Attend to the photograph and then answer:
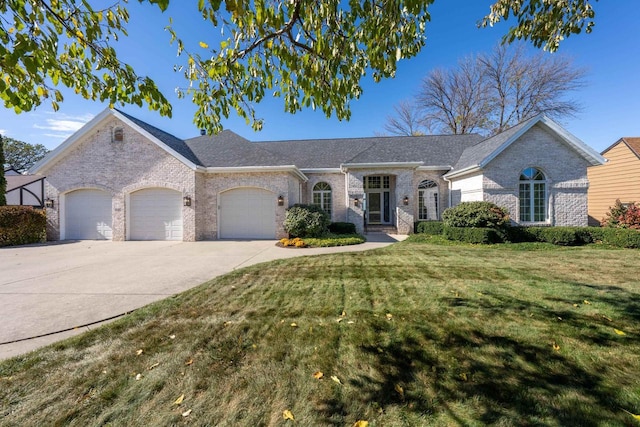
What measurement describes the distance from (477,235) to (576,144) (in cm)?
726

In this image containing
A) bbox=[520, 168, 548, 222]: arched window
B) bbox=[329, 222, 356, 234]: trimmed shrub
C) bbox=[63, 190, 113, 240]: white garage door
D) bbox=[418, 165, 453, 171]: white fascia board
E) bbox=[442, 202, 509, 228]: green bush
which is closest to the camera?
bbox=[442, 202, 509, 228]: green bush

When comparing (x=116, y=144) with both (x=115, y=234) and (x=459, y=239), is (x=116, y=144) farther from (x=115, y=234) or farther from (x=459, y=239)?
(x=459, y=239)

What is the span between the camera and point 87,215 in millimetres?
12836

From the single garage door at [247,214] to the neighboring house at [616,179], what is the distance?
19.5m

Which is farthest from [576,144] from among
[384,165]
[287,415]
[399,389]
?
[287,415]

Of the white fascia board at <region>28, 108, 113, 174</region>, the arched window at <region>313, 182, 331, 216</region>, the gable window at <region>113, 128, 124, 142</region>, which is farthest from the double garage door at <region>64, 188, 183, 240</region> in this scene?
the arched window at <region>313, 182, 331, 216</region>

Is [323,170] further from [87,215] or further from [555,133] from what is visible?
[87,215]

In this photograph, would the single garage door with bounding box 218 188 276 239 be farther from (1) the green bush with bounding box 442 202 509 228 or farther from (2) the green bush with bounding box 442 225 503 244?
(1) the green bush with bounding box 442 202 509 228

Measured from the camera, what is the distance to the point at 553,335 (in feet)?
10.5

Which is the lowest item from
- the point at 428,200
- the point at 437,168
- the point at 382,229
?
the point at 382,229

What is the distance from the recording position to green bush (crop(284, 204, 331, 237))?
11680mm

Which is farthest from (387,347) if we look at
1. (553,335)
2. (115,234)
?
(115,234)

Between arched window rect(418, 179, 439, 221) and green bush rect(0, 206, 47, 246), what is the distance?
2073 cm

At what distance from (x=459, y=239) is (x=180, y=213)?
1318 centimetres
